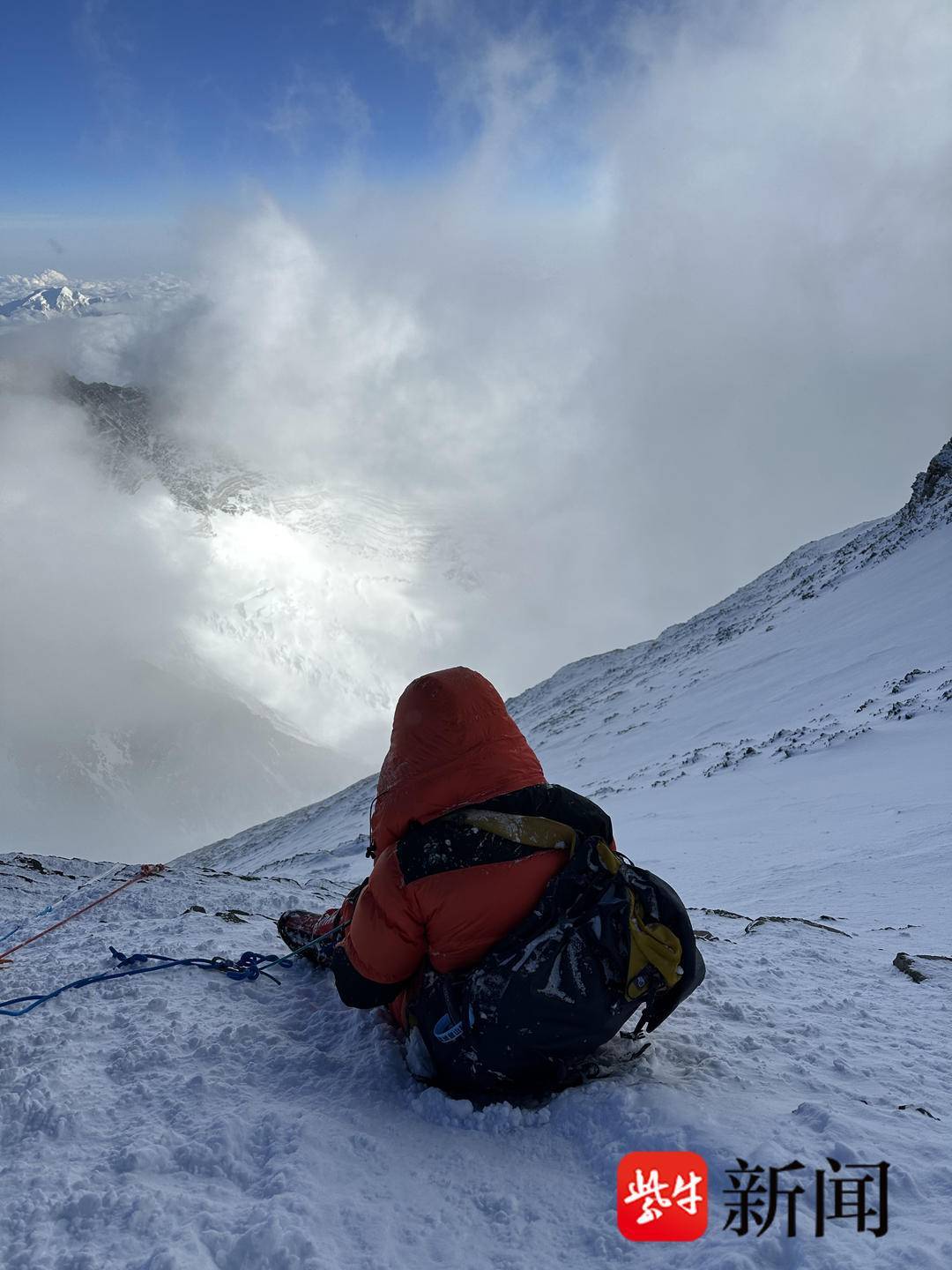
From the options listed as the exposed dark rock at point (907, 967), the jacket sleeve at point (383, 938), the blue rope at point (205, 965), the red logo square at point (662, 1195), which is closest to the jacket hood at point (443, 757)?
the jacket sleeve at point (383, 938)

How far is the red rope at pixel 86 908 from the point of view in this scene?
4.78 metres

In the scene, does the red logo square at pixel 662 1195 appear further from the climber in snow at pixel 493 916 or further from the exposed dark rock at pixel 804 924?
the exposed dark rock at pixel 804 924

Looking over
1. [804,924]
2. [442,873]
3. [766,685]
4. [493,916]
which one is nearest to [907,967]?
[804,924]

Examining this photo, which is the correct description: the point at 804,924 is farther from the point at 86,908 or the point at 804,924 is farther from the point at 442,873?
the point at 86,908

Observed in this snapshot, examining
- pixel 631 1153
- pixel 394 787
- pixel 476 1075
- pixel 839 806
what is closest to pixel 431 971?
pixel 476 1075

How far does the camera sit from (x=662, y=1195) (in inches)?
89.6

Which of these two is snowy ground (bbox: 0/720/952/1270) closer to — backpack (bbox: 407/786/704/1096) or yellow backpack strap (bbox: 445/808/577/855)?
backpack (bbox: 407/786/704/1096)

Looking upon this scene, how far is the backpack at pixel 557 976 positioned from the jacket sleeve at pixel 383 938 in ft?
0.45

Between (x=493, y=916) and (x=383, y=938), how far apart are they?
0.42 meters

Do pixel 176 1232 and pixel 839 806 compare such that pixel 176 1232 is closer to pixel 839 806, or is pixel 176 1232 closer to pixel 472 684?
pixel 472 684

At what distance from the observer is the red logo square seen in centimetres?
212

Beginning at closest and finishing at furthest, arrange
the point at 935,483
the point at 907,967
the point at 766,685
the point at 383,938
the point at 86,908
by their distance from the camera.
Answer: the point at 383,938
the point at 907,967
the point at 86,908
the point at 766,685
the point at 935,483

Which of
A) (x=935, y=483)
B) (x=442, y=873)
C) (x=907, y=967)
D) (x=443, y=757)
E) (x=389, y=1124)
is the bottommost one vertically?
(x=389, y=1124)

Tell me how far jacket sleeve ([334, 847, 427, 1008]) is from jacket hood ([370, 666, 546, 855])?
17 centimetres
